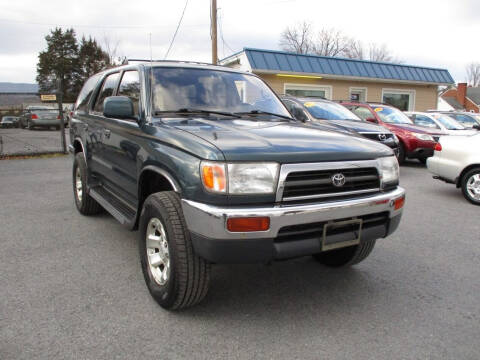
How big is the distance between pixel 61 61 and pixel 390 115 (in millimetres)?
52428

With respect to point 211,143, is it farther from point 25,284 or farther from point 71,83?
point 71,83

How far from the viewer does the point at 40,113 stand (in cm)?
2250

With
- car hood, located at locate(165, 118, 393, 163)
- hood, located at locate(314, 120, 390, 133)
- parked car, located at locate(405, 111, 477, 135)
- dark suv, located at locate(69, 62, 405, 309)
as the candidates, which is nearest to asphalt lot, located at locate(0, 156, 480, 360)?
dark suv, located at locate(69, 62, 405, 309)

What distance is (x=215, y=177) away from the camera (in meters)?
2.38

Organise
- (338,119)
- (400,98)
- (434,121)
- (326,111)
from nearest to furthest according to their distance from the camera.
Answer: (338,119) < (326,111) < (434,121) < (400,98)

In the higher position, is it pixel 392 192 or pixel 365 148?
pixel 365 148

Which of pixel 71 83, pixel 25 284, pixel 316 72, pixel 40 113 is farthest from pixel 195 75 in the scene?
pixel 71 83

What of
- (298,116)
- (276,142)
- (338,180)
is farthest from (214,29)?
(338,180)

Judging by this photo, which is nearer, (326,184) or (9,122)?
(326,184)

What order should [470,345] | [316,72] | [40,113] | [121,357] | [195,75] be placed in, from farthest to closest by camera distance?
[40,113]
[316,72]
[195,75]
[470,345]
[121,357]

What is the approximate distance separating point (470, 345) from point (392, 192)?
1.10 meters

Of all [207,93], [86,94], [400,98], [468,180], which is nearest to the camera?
[207,93]

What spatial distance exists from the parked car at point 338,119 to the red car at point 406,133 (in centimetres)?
103

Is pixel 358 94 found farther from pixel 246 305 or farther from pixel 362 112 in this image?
pixel 246 305
